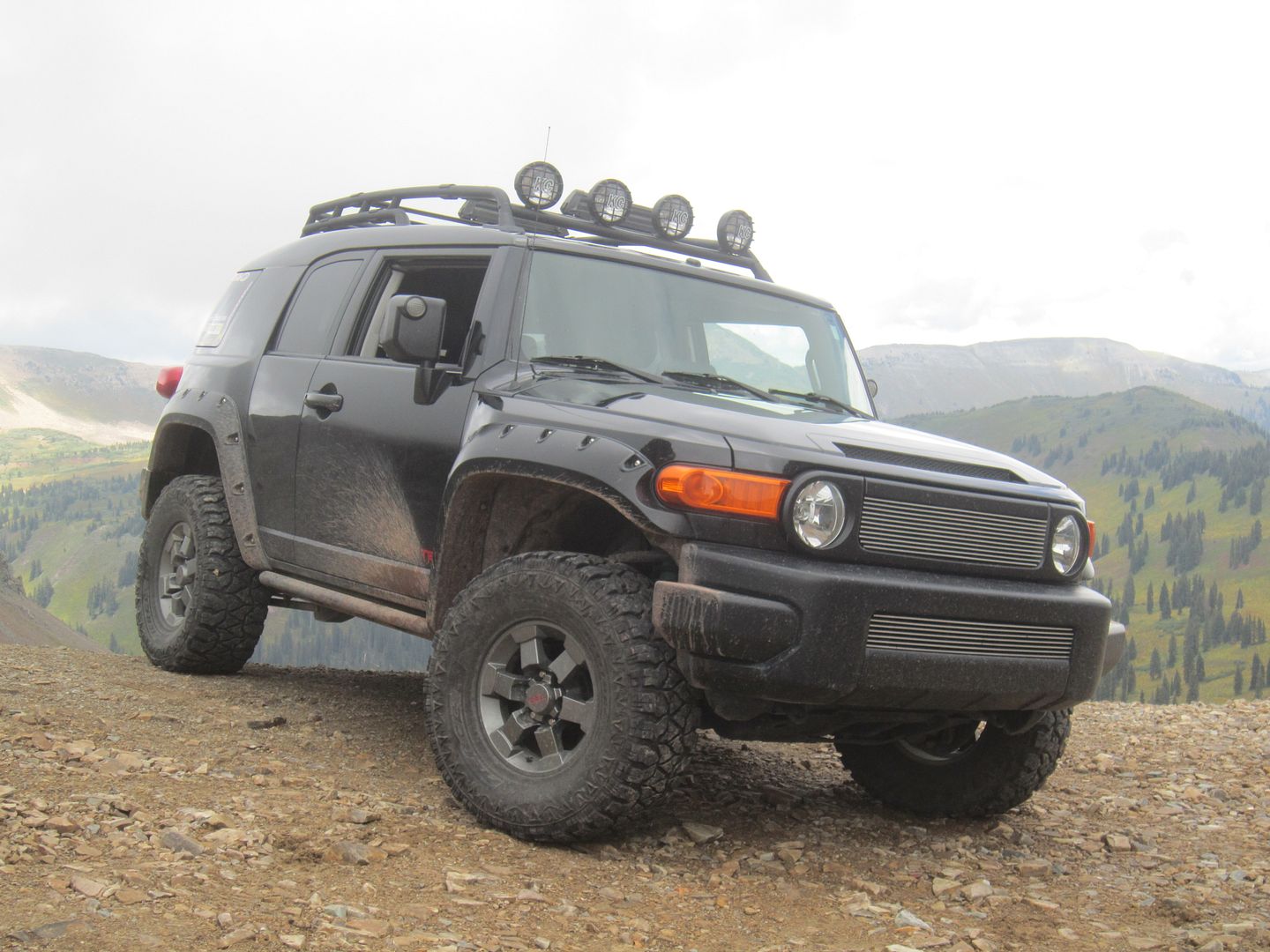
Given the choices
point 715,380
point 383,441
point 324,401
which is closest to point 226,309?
point 324,401

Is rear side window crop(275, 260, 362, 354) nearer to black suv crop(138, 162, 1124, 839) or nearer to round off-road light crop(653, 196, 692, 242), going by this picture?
black suv crop(138, 162, 1124, 839)

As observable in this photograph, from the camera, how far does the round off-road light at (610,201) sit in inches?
231

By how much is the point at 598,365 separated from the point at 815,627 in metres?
1.55

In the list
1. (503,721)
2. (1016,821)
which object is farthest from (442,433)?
(1016,821)

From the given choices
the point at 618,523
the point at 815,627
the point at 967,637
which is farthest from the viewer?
the point at 618,523

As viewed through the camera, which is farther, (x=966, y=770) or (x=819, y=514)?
(x=966, y=770)

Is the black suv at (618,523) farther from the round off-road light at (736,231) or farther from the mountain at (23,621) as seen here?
the mountain at (23,621)

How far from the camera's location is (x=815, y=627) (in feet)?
11.7

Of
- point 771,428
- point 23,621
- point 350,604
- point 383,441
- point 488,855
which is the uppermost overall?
point 771,428

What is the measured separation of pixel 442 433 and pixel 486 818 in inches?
58.0

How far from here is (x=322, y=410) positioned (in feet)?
17.5

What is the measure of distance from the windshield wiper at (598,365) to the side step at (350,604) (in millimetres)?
1125

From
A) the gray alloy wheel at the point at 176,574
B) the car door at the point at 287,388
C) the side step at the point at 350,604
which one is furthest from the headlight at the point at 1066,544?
the gray alloy wheel at the point at 176,574

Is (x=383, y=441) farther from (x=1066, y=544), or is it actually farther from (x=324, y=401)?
(x=1066, y=544)
